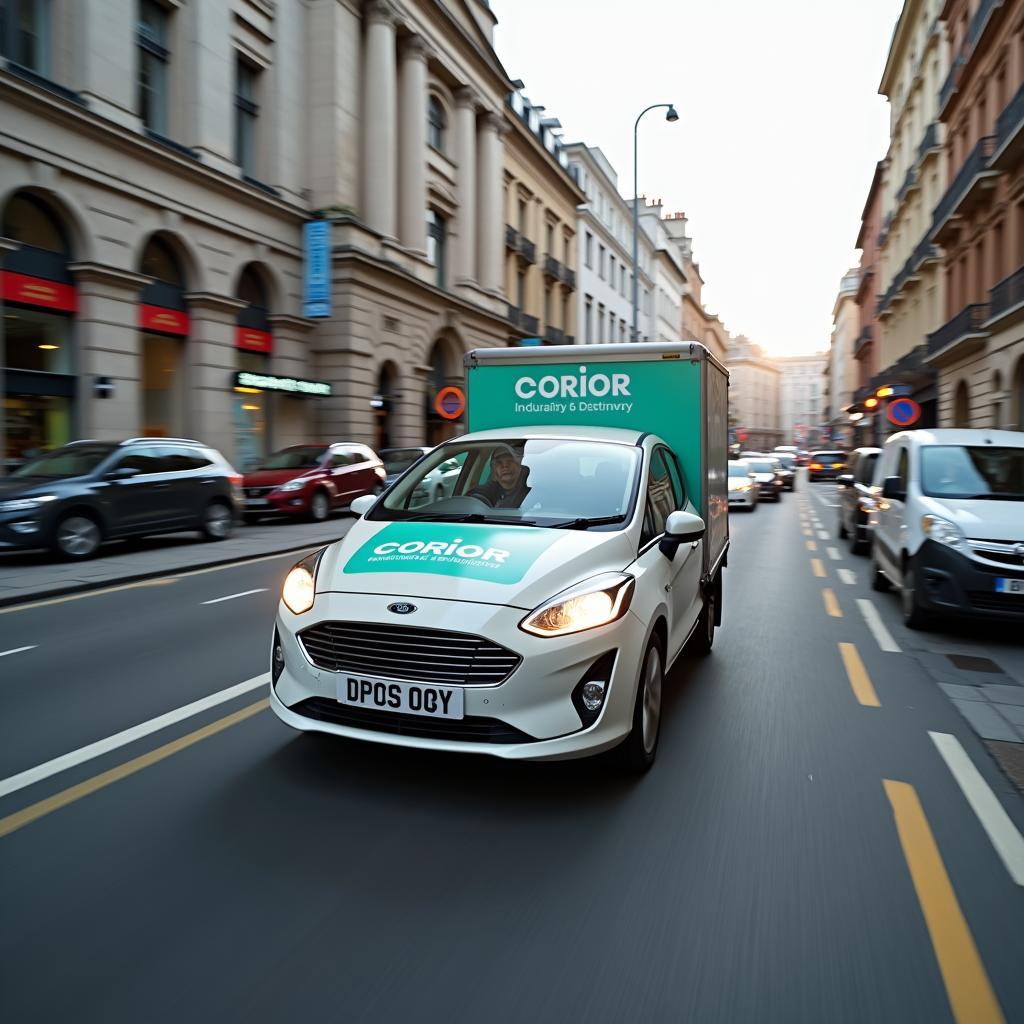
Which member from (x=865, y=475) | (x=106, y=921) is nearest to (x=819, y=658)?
(x=106, y=921)

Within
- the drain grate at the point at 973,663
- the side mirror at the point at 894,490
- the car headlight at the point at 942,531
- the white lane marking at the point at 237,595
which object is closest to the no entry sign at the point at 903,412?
the side mirror at the point at 894,490

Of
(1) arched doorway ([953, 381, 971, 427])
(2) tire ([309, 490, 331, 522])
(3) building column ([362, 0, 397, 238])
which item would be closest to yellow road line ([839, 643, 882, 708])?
(2) tire ([309, 490, 331, 522])

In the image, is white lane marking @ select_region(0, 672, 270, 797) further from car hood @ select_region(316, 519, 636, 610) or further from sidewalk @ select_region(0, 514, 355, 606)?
sidewalk @ select_region(0, 514, 355, 606)

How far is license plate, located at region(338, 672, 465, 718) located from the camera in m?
3.61

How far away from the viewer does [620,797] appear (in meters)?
3.92

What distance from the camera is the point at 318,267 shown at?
81.4 feet

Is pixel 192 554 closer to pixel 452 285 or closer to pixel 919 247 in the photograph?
pixel 452 285

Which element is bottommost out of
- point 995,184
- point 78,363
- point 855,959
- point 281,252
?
point 855,959

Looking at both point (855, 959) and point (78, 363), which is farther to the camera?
point (78, 363)

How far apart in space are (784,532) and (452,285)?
66.2 ft

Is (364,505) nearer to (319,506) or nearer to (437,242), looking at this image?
(319,506)

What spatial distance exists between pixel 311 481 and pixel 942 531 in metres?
13.4

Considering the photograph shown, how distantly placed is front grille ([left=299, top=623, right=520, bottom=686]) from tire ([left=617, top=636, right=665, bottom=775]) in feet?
2.46

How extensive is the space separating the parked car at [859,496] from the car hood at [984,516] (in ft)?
16.7
